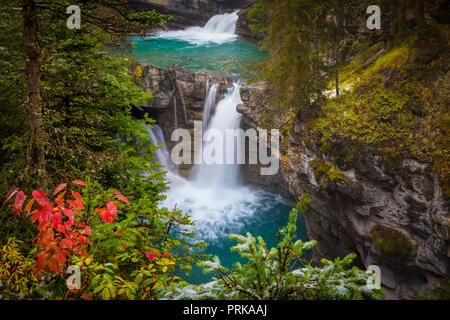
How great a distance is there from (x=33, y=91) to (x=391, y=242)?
8305 millimetres

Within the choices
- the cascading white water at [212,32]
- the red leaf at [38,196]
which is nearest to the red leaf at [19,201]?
the red leaf at [38,196]

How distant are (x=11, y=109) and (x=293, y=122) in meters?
8.39

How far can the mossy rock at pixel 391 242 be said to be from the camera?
6.17 metres

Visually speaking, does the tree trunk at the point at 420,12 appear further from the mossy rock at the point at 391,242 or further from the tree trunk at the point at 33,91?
the tree trunk at the point at 33,91

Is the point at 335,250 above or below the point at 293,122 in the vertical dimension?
below

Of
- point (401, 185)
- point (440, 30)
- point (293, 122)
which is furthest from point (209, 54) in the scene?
point (401, 185)

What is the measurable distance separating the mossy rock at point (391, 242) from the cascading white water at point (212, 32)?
27.4m

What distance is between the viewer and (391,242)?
250 inches

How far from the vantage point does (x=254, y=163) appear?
18000 mm

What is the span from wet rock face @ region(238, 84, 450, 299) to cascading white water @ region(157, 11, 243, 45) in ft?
83.7

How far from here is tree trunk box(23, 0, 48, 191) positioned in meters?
2.61

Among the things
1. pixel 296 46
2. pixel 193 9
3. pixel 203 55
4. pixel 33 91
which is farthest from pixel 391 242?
pixel 193 9

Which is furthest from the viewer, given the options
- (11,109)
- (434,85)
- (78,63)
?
(434,85)
